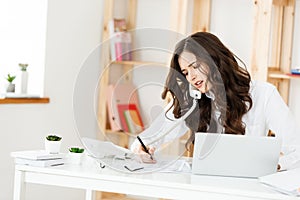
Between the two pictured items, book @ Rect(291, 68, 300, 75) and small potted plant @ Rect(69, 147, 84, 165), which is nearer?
small potted plant @ Rect(69, 147, 84, 165)

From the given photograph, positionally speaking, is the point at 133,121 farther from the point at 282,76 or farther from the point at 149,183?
the point at 149,183

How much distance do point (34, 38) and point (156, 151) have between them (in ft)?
5.14

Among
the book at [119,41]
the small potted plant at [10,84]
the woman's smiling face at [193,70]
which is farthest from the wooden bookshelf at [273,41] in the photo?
the small potted plant at [10,84]

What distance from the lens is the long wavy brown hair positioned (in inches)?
91.7

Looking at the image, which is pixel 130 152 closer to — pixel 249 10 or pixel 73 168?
pixel 73 168

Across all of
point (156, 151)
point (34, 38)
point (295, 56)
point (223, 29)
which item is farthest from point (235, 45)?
point (156, 151)

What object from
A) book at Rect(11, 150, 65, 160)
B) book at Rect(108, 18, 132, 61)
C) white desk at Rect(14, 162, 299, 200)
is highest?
book at Rect(108, 18, 132, 61)

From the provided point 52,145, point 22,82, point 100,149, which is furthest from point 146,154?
point 22,82

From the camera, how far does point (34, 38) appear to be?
149 inches

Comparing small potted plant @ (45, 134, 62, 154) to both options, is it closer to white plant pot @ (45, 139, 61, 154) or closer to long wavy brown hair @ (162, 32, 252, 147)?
white plant pot @ (45, 139, 61, 154)

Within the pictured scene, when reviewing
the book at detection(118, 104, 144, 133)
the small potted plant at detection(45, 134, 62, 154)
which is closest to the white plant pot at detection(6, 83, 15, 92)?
the book at detection(118, 104, 144, 133)

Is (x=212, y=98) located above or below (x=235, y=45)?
below

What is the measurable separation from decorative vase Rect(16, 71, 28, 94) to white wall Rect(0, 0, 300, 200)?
11 cm

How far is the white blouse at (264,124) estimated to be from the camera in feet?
8.29
